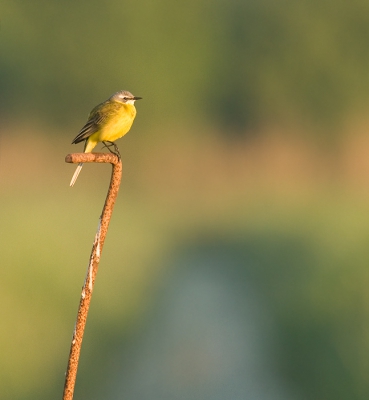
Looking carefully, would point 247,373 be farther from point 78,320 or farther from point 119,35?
point 119,35

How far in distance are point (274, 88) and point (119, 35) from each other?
1804 mm

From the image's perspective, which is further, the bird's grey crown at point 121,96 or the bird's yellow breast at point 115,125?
the bird's grey crown at point 121,96

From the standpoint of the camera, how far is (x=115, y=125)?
4.96 ft

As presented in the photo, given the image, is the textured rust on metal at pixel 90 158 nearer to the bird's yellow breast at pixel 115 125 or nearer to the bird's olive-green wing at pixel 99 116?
the bird's olive-green wing at pixel 99 116

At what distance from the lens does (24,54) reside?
339 inches

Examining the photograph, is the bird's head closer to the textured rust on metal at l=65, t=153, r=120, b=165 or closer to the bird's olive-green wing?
the bird's olive-green wing

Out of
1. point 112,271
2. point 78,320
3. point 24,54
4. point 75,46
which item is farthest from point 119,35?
point 78,320

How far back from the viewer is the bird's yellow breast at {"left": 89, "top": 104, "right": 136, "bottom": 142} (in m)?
1.50

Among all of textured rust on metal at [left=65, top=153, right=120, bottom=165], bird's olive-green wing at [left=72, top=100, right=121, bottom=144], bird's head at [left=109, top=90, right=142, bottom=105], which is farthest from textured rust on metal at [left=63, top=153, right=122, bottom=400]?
bird's head at [left=109, top=90, right=142, bottom=105]

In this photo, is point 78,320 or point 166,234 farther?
point 166,234

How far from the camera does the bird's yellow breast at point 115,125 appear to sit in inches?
58.9

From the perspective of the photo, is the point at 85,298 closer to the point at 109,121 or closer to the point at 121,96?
the point at 109,121

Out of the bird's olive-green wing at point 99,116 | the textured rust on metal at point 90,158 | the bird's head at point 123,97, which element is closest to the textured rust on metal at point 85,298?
the textured rust on metal at point 90,158

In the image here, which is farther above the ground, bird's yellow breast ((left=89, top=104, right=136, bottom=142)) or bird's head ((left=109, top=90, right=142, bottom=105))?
bird's head ((left=109, top=90, right=142, bottom=105))
